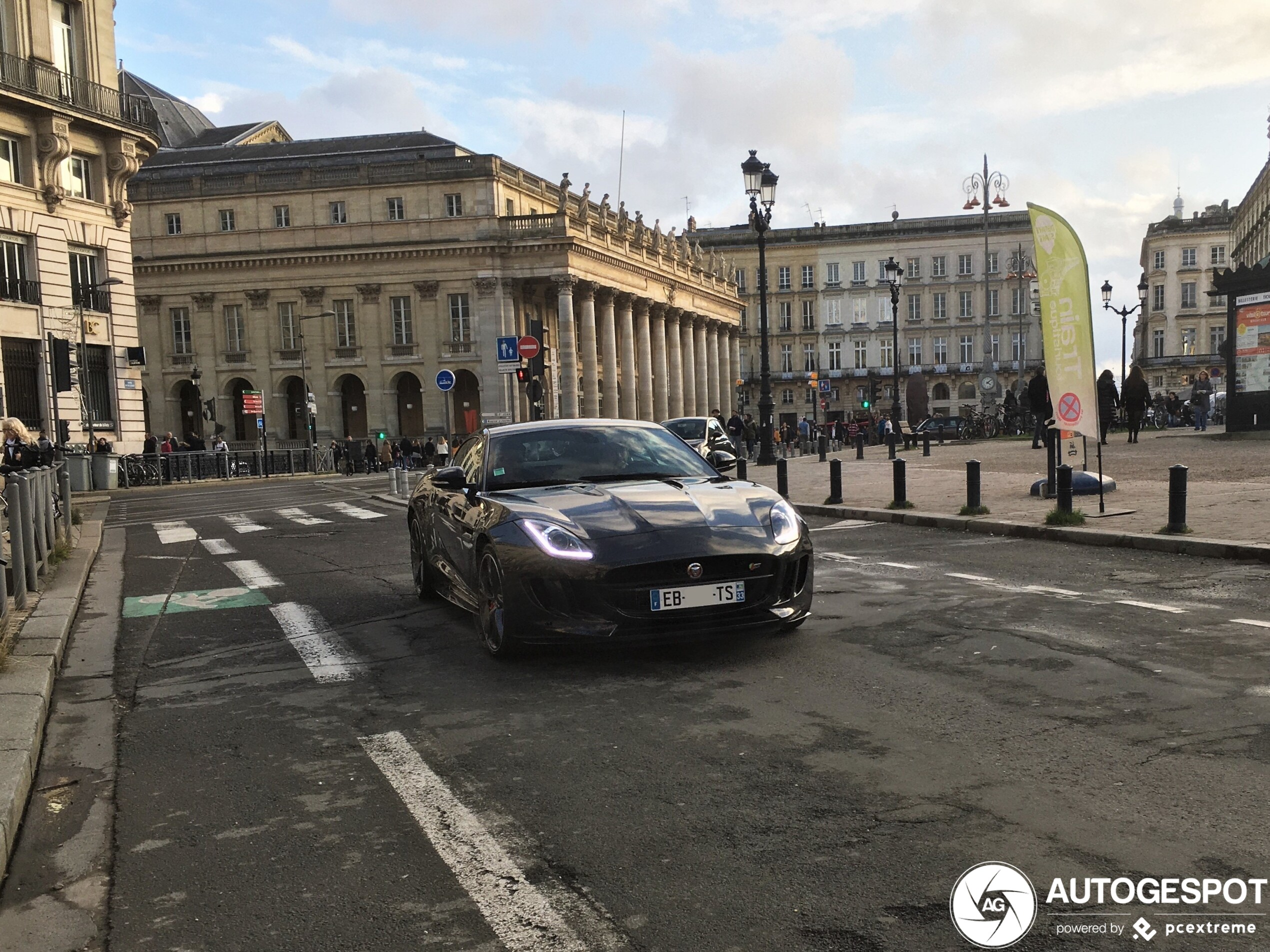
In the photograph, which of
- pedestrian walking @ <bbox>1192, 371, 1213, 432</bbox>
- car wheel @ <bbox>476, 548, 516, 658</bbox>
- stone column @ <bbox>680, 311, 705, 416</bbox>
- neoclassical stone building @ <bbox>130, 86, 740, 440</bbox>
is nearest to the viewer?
car wheel @ <bbox>476, 548, 516, 658</bbox>

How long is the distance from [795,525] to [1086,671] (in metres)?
1.82

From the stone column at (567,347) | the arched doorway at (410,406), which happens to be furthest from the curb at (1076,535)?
the arched doorway at (410,406)

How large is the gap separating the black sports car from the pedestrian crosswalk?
8060 millimetres

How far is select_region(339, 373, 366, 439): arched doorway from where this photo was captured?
69.2 m

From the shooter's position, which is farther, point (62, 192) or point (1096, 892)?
point (62, 192)

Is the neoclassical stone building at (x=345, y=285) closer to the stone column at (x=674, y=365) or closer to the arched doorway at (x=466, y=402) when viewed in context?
the arched doorway at (x=466, y=402)

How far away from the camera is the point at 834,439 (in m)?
50.2

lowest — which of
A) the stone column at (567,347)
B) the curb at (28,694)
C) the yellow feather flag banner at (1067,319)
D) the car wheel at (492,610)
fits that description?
the curb at (28,694)

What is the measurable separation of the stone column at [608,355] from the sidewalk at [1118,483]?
4196cm

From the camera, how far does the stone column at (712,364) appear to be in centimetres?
9825

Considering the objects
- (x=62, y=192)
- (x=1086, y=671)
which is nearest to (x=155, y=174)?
(x=62, y=192)

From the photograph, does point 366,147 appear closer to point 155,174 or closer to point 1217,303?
point 155,174

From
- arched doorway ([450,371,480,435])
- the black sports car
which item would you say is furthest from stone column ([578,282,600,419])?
the black sports car

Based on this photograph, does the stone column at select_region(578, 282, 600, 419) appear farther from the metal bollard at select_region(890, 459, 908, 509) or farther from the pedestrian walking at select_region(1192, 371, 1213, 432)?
the metal bollard at select_region(890, 459, 908, 509)
